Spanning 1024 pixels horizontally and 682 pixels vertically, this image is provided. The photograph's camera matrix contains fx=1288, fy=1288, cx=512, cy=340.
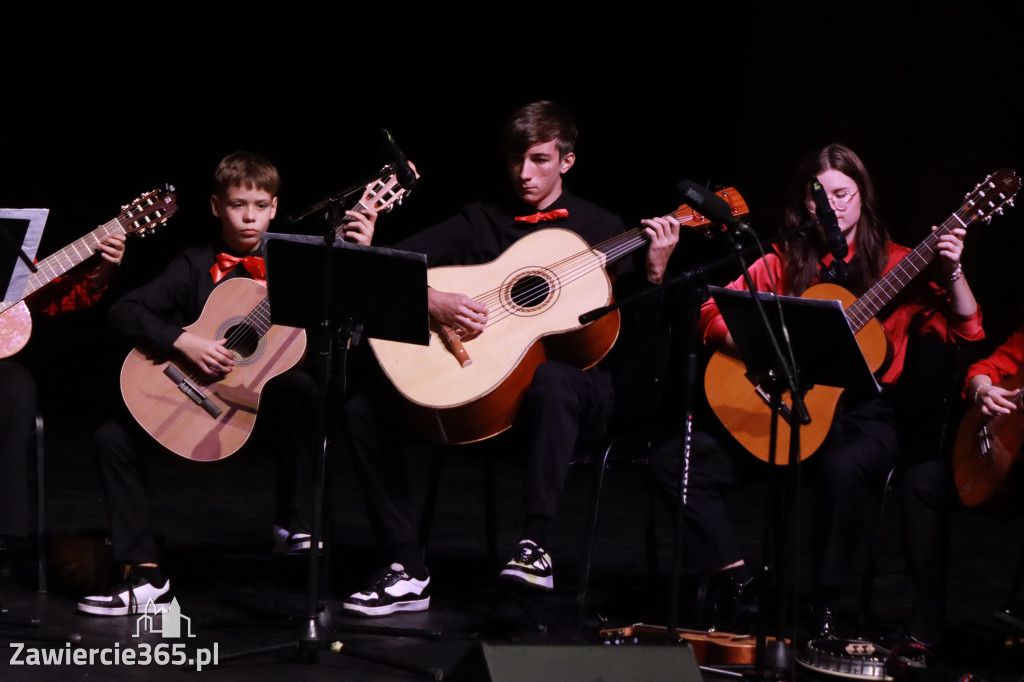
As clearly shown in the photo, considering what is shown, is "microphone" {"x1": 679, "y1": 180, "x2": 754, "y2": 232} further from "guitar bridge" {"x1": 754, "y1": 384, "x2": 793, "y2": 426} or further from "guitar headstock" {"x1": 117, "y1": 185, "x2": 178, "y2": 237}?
"guitar headstock" {"x1": 117, "y1": 185, "x2": 178, "y2": 237}

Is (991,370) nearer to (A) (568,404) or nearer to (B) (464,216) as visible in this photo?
(A) (568,404)

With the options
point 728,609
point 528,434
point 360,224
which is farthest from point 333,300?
point 728,609

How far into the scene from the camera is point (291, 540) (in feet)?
15.6

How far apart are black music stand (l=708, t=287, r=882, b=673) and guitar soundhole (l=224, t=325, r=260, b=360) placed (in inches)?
68.0

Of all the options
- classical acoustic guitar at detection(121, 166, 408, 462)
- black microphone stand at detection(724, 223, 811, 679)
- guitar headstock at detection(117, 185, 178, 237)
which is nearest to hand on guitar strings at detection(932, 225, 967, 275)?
black microphone stand at detection(724, 223, 811, 679)

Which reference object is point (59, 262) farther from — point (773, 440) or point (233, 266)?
point (773, 440)

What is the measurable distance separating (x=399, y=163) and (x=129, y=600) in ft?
5.58

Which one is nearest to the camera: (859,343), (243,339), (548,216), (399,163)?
(399,163)

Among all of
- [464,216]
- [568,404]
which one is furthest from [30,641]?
[464,216]

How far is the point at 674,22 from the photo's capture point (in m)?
7.32

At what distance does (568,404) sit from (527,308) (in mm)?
371

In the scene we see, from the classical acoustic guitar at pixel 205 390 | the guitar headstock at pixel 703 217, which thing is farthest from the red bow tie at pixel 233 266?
the guitar headstock at pixel 703 217

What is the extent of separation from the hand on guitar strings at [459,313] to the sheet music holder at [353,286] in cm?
52

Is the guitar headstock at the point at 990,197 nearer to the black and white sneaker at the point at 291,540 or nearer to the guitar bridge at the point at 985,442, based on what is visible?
the guitar bridge at the point at 985,442
